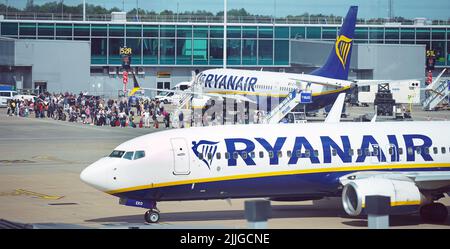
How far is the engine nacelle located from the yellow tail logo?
165 ft

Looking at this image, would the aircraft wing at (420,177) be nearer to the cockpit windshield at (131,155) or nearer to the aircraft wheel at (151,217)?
the aircraft wheel at (151,217)

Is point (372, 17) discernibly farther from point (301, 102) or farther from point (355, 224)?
point (355, 224)

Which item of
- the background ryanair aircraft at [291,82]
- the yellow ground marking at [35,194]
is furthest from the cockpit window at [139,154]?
the background ryanair aircraft at [291,82]

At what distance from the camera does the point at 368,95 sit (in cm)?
10631

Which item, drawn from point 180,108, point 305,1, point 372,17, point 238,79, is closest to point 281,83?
point 238,79

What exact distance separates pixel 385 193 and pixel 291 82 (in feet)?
169

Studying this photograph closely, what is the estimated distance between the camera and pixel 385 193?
106 feet

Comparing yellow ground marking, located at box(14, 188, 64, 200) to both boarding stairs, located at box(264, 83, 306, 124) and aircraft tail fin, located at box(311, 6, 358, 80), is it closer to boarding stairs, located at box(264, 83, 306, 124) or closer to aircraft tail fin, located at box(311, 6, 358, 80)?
boarding stairs, located at box(264, 83, 306, 124)

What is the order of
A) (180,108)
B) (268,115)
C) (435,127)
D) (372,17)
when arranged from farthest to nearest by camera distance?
(372,17) < (180,108) < (268,115) < (435,127)

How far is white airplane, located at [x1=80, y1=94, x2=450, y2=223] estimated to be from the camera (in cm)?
3306

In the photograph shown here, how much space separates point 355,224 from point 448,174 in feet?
11.7

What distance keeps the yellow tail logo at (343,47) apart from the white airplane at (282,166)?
4723 centimetres

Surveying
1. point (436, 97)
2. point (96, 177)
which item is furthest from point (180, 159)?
point (436, 97)

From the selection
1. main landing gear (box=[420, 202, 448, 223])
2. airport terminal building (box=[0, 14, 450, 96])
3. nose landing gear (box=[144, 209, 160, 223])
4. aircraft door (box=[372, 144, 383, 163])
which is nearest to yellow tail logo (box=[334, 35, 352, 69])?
airport terminal building (box=[0, 14, 450, 96])
